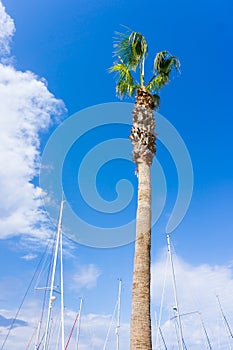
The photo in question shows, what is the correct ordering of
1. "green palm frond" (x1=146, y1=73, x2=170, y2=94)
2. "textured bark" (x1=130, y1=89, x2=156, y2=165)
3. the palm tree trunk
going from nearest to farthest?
the palm tree trunk → "textured bark" (x1=130, y1=89, x2=156, y2=165) → "green palm frond" (x1=146, y1=73, x2=170, y2=94)

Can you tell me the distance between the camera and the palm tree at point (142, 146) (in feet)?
27.3

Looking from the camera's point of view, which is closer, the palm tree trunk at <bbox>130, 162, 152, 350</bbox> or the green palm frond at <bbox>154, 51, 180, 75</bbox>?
the palm tree trunk at <bbox>130, 162, 152, 350</bbox>

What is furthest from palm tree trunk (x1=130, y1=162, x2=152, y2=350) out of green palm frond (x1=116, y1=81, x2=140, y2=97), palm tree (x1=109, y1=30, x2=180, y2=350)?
green palm frond (x1=116, y1=81, x2=140, y2=97)

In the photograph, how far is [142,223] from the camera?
9820 millimetres

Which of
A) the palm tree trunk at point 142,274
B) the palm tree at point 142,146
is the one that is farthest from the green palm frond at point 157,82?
the palm tree trunk at point 142,274

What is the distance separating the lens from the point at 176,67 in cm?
1412

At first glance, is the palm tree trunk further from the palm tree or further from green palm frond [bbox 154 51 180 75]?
green palm frond [bbox 154 51 180 75]

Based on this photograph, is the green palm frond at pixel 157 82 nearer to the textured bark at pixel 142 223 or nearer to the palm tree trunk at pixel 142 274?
the textured bark at pixel 142 223

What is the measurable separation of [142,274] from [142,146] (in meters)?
4.60

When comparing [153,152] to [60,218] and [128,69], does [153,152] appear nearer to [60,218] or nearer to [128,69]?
[128,69]

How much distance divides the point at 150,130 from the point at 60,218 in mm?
15315

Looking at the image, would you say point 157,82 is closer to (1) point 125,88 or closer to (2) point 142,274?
(1) point 125,88

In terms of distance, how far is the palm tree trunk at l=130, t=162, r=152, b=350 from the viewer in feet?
26.6

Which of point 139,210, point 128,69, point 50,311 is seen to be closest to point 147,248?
point 139,210
